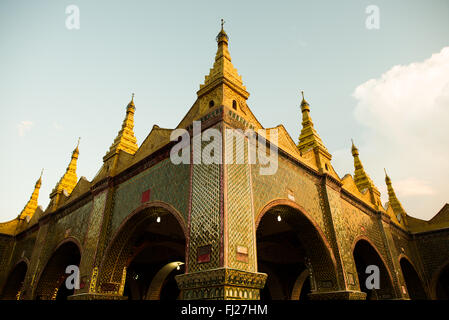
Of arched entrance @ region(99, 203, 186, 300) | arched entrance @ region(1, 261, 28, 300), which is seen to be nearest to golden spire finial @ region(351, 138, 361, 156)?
arched entrance @ region(99, 203, 186, 300)

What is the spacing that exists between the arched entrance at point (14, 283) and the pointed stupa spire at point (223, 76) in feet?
39.8

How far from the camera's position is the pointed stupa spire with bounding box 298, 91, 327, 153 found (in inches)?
423

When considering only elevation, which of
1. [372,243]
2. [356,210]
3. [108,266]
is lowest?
[108,266]

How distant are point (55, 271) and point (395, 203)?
57.7 feet

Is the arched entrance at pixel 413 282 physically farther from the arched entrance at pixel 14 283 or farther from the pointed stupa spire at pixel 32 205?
the pointed stupa spire at pixel 32 205

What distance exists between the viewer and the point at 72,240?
1022 cm

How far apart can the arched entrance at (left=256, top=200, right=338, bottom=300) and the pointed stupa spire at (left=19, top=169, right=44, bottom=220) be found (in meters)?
12.3

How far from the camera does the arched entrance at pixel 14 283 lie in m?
13.7

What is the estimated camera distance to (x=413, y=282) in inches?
555

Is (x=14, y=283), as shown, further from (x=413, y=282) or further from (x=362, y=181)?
(x=413, y=282)
